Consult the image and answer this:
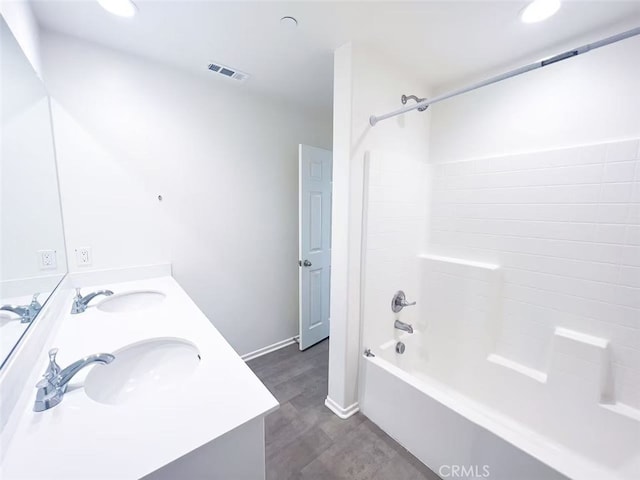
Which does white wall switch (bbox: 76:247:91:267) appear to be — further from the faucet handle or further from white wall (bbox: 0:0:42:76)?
the faucet handle

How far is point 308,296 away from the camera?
2.59m

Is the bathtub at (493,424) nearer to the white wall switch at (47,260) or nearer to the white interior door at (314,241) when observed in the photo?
the white interior door at (314,241)

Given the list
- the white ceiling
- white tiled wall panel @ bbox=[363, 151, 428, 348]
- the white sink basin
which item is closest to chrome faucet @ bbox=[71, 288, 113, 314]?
the white sink basin

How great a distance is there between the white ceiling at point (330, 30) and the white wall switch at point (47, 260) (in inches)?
47.1

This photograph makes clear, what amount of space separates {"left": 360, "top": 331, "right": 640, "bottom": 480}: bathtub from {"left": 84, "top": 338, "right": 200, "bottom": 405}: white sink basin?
114 centimetres

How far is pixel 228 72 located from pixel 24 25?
3.41ft

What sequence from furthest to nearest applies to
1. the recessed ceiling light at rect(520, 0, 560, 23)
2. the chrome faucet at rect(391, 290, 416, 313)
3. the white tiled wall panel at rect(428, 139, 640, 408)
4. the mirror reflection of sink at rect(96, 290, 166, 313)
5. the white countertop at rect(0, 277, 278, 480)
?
the chrome faucet at rect(391, 290, 416, 313), the mirror reflection of sink at rect(96, 290, 166, 313), the white tiled wall panel at rect(428, 139, 640, 408), the recessed ceiling light at rect(520, 0, 560, 23), the white countertop at rect(0, 277, 278, 480)

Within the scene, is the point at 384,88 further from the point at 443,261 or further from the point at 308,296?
the point at 308,296

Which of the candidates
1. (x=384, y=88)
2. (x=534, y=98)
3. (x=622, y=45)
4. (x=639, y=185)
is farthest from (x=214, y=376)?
(x=622, y=45)

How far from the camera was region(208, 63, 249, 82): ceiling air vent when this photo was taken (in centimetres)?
182

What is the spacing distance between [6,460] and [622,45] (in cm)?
280

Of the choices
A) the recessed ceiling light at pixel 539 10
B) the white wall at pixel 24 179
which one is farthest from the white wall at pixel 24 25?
the recessed ceiling light at pixel 539 10

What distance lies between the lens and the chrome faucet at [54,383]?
2.26ft

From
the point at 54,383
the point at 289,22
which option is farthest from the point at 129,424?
the point at 289,22
